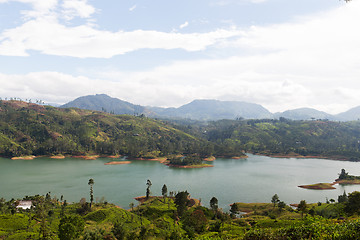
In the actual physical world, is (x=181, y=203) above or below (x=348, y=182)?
above

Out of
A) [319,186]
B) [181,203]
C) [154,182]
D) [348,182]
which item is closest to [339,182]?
[348,182]

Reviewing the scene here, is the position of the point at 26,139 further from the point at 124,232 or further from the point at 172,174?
the point at 124,232

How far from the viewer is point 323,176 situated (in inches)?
5595

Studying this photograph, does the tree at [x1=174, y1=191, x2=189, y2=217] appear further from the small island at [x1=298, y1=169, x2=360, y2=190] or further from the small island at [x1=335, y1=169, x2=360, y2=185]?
the small island at [x1=335, y1=169, x2=360, y2=185]

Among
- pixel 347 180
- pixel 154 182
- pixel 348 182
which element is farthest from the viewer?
pixel 347 180

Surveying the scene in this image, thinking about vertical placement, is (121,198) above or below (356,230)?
below

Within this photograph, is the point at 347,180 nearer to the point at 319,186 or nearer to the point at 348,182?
the point at 348,182

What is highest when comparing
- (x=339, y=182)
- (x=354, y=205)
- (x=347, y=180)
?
(x=354, y=205)

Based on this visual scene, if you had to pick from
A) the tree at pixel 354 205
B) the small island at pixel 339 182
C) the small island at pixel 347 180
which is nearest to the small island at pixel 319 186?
the small island at pixel 339 182

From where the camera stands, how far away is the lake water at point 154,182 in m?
92.8

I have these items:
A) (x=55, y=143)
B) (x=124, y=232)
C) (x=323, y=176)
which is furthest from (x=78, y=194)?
(x=323, y=176)

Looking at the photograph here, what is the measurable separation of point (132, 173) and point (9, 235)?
87.4 m

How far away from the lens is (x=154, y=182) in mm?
114562

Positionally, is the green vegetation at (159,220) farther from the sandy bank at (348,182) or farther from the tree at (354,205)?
the sandy bank at (348,182)
